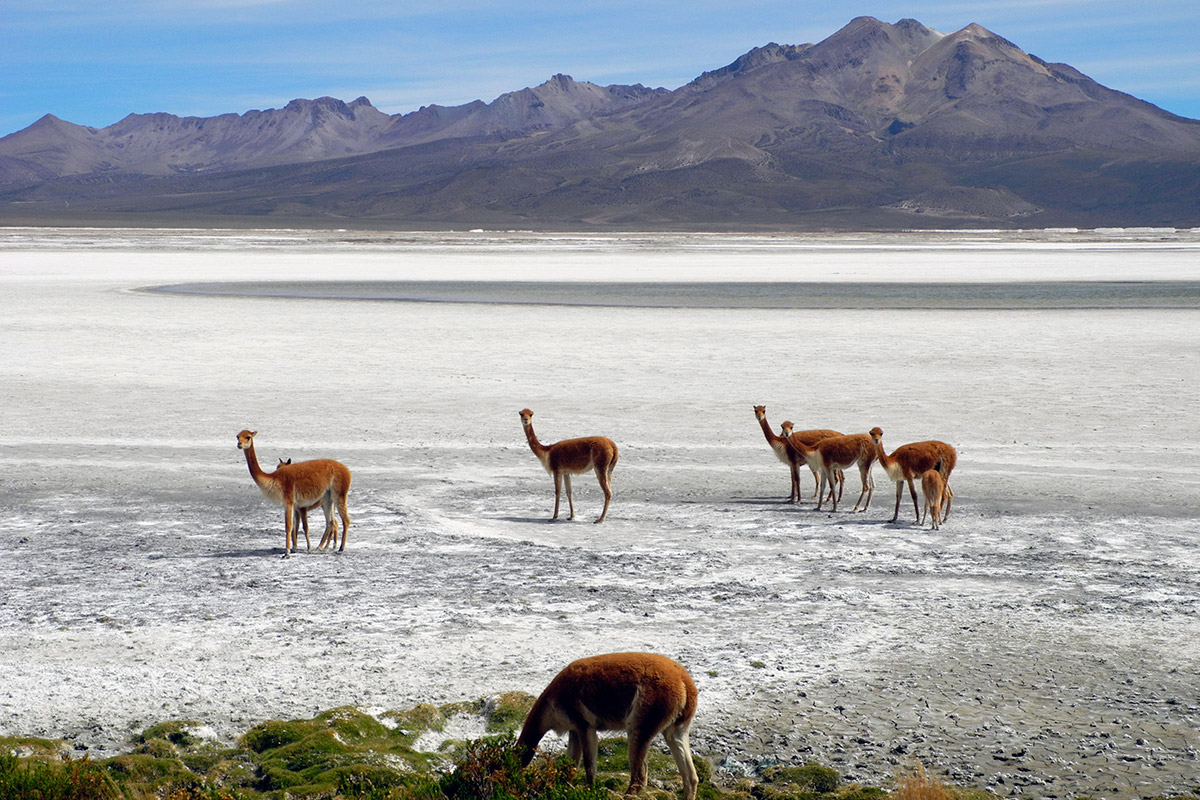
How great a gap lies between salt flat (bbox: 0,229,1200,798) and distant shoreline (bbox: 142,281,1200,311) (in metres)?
10.5

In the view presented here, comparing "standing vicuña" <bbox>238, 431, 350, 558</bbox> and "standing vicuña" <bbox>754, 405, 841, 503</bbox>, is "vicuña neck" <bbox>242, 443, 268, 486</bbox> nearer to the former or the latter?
"standing vicuña" <bbox>238, 431, 350, 558</bbox>

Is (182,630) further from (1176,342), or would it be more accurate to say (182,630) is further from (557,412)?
(1176,342)

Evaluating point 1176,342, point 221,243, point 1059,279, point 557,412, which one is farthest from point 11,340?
point 221,243

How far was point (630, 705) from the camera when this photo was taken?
4754mm

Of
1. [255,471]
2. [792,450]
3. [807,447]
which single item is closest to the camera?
[255,471]

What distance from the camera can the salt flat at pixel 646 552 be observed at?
6348mm

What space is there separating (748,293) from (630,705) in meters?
33.5

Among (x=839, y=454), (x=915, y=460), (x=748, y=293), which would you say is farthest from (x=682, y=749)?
(x=748, y=293)

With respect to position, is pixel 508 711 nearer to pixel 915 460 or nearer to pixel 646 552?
pixel 646 552

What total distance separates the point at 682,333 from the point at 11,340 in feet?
44.2

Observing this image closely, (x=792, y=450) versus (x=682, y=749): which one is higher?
(x=792, y=450)

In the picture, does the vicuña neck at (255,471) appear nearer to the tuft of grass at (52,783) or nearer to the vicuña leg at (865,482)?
the tuft of grass at (52,783)

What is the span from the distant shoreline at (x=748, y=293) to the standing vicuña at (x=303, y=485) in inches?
912

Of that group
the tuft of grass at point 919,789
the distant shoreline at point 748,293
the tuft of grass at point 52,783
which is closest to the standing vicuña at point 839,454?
the tuft of grass at point 919,789
